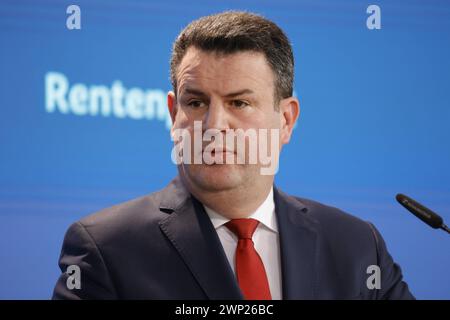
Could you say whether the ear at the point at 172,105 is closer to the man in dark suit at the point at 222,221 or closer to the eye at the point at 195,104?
the man in dark suit at the point at 222,221

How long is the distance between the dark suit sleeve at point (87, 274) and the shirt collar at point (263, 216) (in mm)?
358

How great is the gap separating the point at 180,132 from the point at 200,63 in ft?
0.69

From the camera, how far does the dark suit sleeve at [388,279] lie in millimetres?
2367

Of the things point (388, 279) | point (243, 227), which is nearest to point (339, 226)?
point (388, 279)

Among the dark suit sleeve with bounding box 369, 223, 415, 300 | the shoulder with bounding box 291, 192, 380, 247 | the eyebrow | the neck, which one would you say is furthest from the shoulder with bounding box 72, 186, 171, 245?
the dark suit sleeve with bounding box 369, 223, 415, 300

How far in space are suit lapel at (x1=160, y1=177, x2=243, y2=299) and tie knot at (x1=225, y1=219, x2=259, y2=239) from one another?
7 centimetres

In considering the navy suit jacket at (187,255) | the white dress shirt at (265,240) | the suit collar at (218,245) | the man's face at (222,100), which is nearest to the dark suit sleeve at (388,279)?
the navy suit jacket at (187,255)

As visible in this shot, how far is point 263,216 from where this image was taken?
7.51 feet

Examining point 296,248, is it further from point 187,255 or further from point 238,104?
point 238,104

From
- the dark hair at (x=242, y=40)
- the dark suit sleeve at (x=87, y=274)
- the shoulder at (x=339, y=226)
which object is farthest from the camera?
the shoulder at (x=339, y=226)

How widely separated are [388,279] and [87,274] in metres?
0.95

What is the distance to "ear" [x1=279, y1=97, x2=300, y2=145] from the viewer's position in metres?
2.38

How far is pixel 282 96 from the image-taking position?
92.9 inches

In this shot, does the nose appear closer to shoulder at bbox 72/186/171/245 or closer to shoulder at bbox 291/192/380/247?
shoulder at bbox 72/186/171/245
